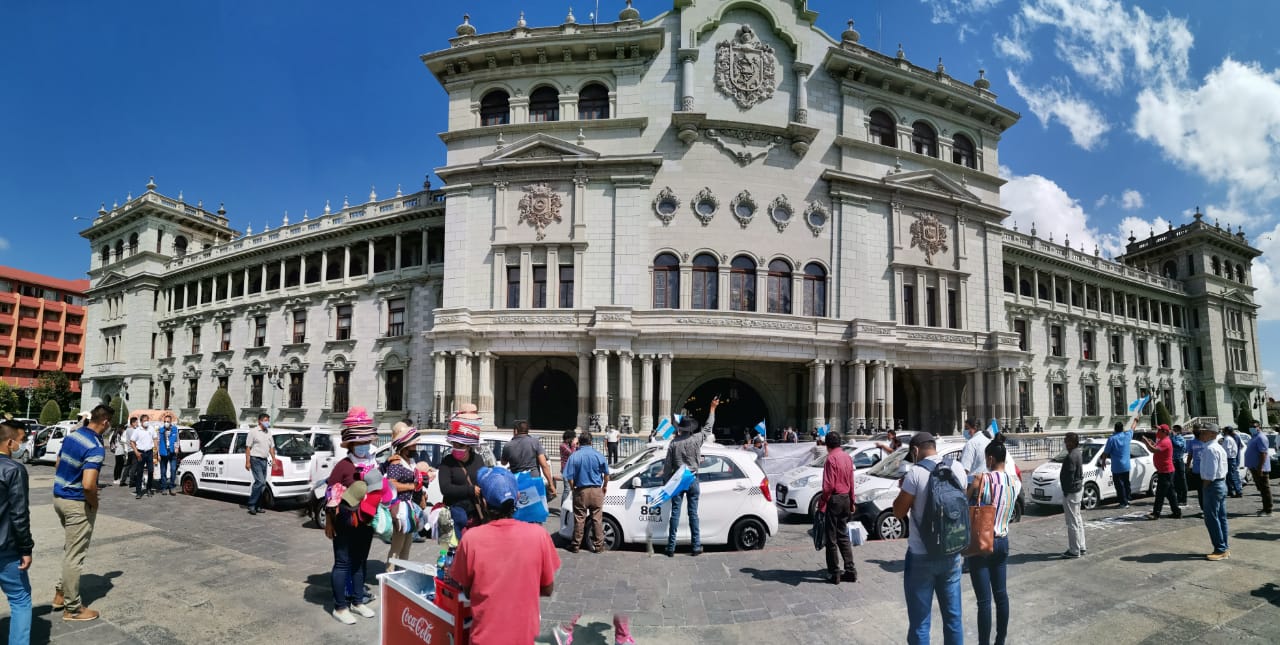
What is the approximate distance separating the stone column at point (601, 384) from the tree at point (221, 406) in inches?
916

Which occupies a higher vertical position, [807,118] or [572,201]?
[807,118]

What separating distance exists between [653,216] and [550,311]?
6.14m

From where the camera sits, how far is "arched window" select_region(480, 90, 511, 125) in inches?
1138

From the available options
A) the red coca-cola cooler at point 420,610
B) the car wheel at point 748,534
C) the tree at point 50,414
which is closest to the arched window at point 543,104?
the car wheel at point 748,534

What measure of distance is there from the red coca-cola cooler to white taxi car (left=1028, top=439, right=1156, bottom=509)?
1329cm

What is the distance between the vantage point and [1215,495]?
339 inches

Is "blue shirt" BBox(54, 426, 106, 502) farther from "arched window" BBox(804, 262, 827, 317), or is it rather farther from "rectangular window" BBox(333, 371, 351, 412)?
"rectangular window" BBox(333, 371, 351, 412)

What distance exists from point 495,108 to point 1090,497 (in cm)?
2685

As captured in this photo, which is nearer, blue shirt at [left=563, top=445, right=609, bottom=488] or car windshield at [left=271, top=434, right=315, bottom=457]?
blue shirt at [left=563, top=445, right=609, bottom=488]

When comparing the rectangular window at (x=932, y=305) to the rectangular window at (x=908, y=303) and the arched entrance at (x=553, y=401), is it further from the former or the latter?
the arched entrance at (x=553, y=401)

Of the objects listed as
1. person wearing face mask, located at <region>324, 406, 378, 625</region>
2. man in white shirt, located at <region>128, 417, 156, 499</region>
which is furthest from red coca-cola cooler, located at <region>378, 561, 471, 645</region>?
man in white shirt, located at <region>128, 417, 156, 499</region>

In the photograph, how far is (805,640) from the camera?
5785 millimetres

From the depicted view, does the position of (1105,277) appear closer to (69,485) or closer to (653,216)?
(653,216)

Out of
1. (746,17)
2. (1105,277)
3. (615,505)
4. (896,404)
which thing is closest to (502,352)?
(615,505)
